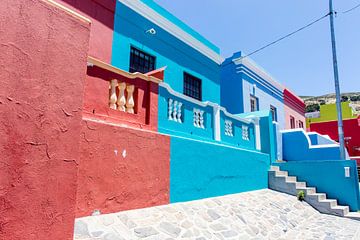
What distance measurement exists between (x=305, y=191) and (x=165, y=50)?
6564mm

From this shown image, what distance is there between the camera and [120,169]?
4422mm

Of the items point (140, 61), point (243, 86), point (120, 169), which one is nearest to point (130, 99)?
point (120, 169)

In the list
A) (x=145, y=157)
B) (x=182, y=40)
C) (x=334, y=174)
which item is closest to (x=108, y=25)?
(x=182, y=40)

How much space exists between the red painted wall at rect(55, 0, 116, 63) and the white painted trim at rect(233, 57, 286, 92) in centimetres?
742

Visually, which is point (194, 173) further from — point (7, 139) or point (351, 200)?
point (351, 200)

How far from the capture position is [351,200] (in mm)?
9148

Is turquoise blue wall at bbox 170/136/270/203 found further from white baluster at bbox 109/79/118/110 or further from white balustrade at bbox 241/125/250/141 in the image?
white baluster at bbox 109/79/118/110

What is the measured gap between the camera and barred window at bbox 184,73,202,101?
34.3ft

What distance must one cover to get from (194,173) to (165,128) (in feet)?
3.95

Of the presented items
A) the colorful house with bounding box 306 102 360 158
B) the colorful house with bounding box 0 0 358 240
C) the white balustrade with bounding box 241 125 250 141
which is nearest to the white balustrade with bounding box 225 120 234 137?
the colorful house with bounding box 0 0 358 240

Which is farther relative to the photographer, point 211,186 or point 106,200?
point 211,186

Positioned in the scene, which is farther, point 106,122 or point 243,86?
point 243,86

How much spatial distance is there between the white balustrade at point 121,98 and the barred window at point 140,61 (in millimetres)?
3285

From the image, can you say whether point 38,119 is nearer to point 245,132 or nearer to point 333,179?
point 245,132
